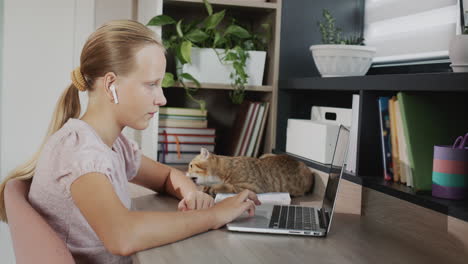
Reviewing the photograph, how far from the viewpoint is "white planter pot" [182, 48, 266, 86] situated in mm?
2348

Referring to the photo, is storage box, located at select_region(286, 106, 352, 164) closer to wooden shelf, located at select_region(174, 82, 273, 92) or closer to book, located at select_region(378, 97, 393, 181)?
wooden shelf, located at select_region(174, 82, 273, 92)

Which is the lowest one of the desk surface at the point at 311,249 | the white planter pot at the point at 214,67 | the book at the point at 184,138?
the desk surface at the point at 311,249

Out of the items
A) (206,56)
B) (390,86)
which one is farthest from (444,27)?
(206,56)

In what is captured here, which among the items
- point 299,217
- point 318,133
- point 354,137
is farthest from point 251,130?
point 299,217

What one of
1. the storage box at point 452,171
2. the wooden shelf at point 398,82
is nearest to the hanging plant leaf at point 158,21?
the wooden shelf at point 398,82

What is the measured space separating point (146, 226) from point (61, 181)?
0.23 metres

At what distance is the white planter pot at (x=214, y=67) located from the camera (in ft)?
7.70

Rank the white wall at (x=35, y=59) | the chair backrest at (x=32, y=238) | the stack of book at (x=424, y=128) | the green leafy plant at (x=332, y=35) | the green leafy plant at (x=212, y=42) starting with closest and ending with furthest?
the chair backrest at (x=32, y=238)
the stack of book at (x=424, y=128)
the green leafy plant at (x=332, y=35)
the green leafy plant at (x=212, y=42)
the white wall at (x=35, y=59)

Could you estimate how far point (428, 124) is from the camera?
1572 millimetres

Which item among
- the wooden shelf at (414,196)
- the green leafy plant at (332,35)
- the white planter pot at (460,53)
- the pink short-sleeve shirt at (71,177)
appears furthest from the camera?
the green leafy plant at (332,35)

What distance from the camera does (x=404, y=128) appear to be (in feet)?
5.15

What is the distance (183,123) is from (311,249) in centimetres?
124

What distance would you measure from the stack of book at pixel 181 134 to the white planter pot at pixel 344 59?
23.8 inches

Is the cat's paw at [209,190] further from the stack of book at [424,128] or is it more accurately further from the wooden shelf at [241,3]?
the wooden shelf at [241,3]
